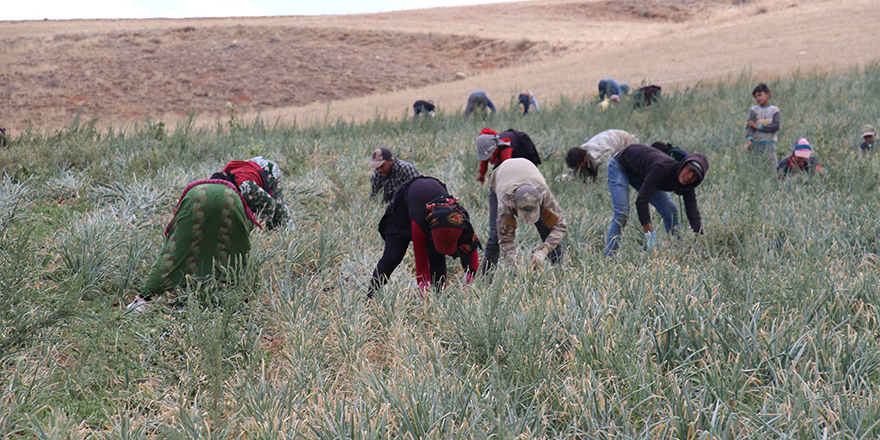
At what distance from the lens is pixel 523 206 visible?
4.24m

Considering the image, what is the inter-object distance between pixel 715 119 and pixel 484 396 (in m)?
10.2

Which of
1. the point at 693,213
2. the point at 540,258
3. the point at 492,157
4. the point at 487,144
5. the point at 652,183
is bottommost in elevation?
the point at 540,258

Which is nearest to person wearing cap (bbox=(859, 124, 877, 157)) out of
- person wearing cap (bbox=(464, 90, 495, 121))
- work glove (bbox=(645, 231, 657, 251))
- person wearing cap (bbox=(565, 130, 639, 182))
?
person wearing cap (bbox=(565, 130, 639, 182))

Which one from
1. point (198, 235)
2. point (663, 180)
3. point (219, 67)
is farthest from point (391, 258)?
point (219, 67)

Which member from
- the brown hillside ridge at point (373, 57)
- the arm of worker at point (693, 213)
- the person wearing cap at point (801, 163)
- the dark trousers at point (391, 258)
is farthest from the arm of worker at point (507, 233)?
the brown hillside ridge at point (373, 57)

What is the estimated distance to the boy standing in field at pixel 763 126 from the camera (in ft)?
24.5

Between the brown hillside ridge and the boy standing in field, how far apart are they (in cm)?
925

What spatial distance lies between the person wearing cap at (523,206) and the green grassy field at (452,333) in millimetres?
252

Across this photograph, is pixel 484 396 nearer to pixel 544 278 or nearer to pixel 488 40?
pixel 544 278

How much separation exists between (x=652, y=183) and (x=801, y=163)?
11.5ft

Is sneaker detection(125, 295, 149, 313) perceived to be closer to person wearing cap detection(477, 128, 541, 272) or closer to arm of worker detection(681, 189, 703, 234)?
person wearing cap detection(477, 128, 541, 272)

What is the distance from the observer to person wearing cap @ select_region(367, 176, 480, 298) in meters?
3.95

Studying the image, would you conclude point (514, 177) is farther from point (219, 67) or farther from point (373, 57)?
point (373, 57)

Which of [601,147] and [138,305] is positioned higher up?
[601,147]
